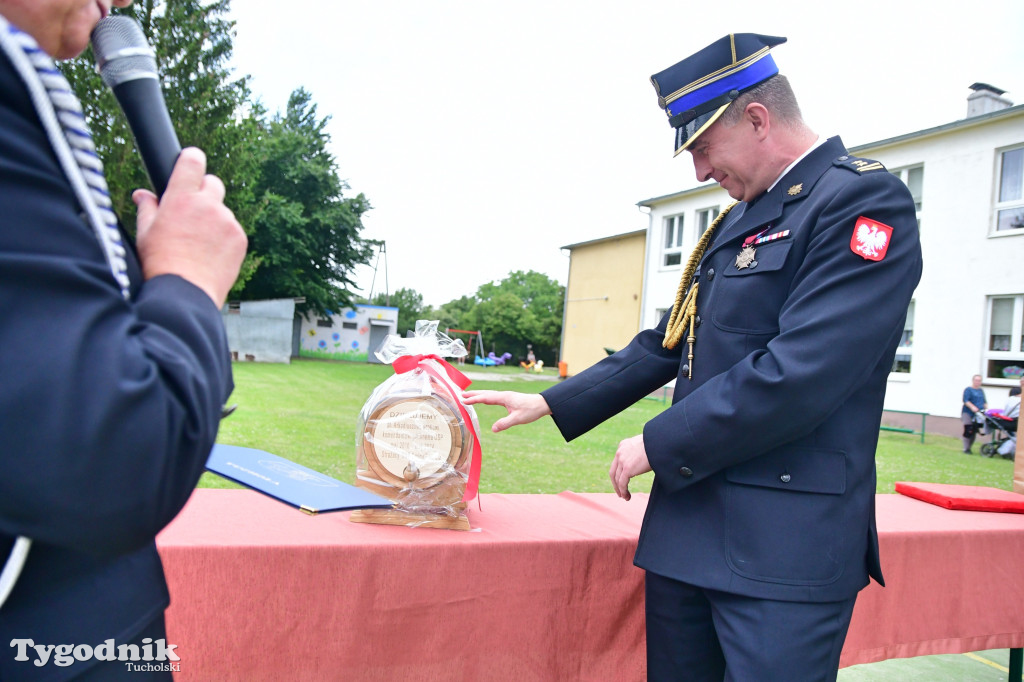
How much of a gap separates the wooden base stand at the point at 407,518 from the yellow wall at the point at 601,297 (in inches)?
832

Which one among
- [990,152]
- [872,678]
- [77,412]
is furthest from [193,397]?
[990,152]

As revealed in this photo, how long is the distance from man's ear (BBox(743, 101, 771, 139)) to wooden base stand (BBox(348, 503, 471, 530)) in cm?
119

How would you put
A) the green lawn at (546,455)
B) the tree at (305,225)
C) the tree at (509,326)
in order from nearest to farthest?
the green lawn at (546,455), the tree at (305,225), the tree at (509,326)

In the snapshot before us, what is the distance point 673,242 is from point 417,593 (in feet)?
70.8

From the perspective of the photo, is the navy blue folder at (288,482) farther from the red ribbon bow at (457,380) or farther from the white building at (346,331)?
the white building at (346,331)

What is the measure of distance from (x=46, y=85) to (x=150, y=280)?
19 cm

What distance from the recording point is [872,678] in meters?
3.13

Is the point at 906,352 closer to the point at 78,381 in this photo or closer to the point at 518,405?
the point at 518,405

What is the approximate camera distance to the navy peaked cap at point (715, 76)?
1.46 m

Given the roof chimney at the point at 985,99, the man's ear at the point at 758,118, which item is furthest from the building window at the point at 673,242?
the man's ear at the point at 758,118

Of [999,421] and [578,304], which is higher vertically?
[578,304]

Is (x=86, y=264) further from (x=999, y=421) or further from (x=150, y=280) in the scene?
(x=999, y=421)

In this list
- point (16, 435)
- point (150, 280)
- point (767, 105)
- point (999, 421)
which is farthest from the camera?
point (999, 421)

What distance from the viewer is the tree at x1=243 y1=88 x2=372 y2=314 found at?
98.8 ft
